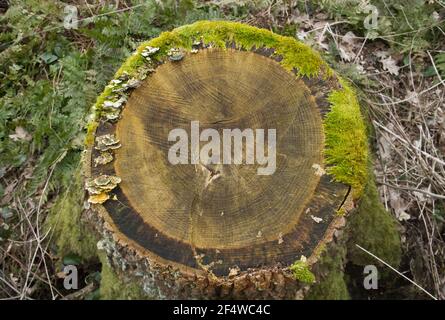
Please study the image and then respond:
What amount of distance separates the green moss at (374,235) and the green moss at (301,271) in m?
1.18

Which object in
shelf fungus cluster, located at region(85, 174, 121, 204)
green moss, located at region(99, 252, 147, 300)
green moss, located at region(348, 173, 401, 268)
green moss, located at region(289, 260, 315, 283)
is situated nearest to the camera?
green moss, located at region(289, 260, 315, 283)

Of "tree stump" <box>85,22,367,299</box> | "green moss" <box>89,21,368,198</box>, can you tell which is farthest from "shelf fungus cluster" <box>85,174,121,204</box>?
"green moss" <box>89,21,368,198</box>

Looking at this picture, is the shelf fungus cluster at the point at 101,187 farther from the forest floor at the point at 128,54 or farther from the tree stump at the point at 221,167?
the forest floor at the point at 128,54

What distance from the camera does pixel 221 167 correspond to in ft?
7.76

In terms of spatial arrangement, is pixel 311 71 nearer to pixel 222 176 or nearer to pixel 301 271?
pixel 222 176

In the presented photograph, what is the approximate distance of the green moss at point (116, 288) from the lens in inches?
104

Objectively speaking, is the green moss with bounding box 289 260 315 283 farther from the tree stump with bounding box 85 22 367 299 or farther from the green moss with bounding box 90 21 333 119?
the green moss with bounding box 90 21 333 119

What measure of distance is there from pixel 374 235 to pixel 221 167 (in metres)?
1.63

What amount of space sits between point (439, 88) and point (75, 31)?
3.75 meters

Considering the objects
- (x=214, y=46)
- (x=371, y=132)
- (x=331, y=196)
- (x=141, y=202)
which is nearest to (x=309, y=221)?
(x=331, y=196)

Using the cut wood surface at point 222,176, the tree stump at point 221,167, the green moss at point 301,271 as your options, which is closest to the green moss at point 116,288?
the tree stump at point 221,167

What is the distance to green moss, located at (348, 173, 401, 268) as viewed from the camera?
3236mm

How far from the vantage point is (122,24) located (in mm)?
4016
